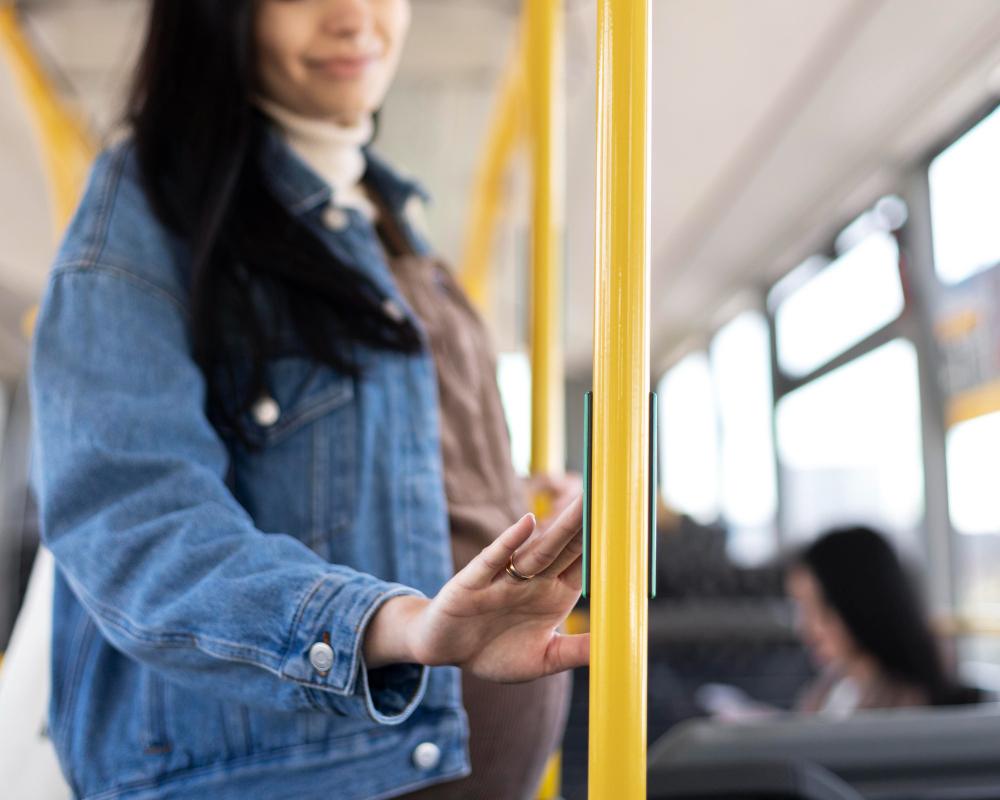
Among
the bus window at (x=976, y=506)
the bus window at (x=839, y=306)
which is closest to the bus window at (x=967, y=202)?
the bus window at (x=839, y=306)

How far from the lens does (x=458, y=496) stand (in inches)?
27.9

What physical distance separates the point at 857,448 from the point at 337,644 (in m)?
4.87

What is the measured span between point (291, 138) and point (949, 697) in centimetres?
188

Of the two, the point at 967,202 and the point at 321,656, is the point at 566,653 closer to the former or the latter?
the point at 321,656

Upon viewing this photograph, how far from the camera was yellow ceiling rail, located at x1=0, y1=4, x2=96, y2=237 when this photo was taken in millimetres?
1652

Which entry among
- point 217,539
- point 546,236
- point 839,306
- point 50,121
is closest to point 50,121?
point 50,121

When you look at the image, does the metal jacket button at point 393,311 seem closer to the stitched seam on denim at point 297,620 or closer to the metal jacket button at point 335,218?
the metal jacket button at point 335,218

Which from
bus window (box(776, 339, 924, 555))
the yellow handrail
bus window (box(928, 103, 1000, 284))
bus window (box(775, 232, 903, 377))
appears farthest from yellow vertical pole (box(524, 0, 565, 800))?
bus window (box(775, 232, 903, 377))

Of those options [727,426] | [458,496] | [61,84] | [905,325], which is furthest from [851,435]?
[458,496]

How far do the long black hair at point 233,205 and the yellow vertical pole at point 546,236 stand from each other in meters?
0.33

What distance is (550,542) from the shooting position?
466mm

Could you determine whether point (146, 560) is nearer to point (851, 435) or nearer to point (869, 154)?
point (869, 154)

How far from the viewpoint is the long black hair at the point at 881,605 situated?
7.07 ft

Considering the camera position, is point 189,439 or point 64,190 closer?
point 189,439
